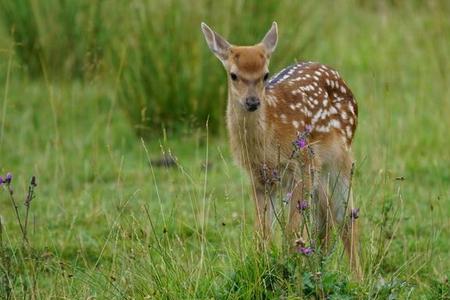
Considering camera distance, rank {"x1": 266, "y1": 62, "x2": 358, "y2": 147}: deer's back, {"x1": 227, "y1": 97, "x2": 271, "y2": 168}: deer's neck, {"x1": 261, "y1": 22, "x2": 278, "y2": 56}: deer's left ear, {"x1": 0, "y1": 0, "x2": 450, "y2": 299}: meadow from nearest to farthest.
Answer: {"x1": 227, "y1": 97, "x2": 271, "y2": 168}: deer's neck → {"x1": 266, "y1": 62, "x2": 358, "y2": 147}: deer's back → {"x1": 261, "y1": 22, "x2": 278, "y2": 56}: deer's left ear → {"x1": 0, "y1": 0, "x2": 450, "y2": 299}: meadow

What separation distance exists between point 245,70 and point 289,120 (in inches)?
17.2

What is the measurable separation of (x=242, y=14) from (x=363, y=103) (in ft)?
4.23

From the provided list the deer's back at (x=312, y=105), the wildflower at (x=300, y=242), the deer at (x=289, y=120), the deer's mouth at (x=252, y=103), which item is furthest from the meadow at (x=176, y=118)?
the wildflower at (x=300, y=242)

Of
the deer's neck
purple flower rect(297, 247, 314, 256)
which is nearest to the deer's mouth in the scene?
the deer's neck

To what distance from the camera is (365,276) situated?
5.42 m

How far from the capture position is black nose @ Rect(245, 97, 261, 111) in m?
6.15

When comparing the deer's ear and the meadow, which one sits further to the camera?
the meadow

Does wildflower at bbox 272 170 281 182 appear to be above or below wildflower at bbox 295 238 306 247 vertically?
above

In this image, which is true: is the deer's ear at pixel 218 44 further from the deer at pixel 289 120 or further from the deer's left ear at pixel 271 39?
the deer's left ear at pixel 271 39

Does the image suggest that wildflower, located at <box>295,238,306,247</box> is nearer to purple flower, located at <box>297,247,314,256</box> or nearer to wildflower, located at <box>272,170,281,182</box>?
purple flower, located at <box>297,247,314,256</box>

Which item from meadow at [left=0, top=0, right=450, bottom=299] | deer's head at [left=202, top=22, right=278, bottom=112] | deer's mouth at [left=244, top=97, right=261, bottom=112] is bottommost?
meadow at [left=0, top=0, right=450, bottom=299]

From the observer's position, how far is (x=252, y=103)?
6148mm

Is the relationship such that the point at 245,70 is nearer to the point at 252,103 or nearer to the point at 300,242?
the point at 252,103

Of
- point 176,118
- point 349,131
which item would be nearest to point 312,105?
point 349,131
